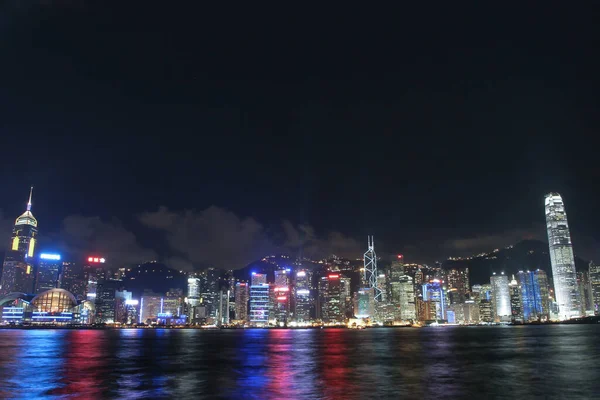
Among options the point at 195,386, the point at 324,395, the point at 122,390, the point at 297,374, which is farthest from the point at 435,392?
the point at 122,390

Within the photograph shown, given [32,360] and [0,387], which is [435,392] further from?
[32,360]

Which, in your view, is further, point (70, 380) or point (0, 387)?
point (70, 380)

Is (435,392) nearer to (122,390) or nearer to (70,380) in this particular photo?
(122,390)

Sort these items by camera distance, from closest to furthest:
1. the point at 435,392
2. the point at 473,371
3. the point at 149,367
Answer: the point at 435,392
the point at 473,371
the point at 149,367

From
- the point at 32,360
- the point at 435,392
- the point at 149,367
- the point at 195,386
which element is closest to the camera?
the point at 435,392

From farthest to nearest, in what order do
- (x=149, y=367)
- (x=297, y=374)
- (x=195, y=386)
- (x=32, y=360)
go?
(x=32, y=360)
(x=149, y=367)
(x=297, y=374)
(x=195, y=386)

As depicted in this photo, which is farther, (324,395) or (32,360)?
(32,360)

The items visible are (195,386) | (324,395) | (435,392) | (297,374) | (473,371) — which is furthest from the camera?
(473,371)

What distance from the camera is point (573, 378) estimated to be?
40.9 m

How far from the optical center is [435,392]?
3362 cm

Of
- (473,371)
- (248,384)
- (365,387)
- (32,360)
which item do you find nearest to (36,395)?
(248,384)

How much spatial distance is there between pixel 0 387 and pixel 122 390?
31.2 feet

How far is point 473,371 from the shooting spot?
1848 inches

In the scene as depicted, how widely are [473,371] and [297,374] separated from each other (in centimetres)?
1765
